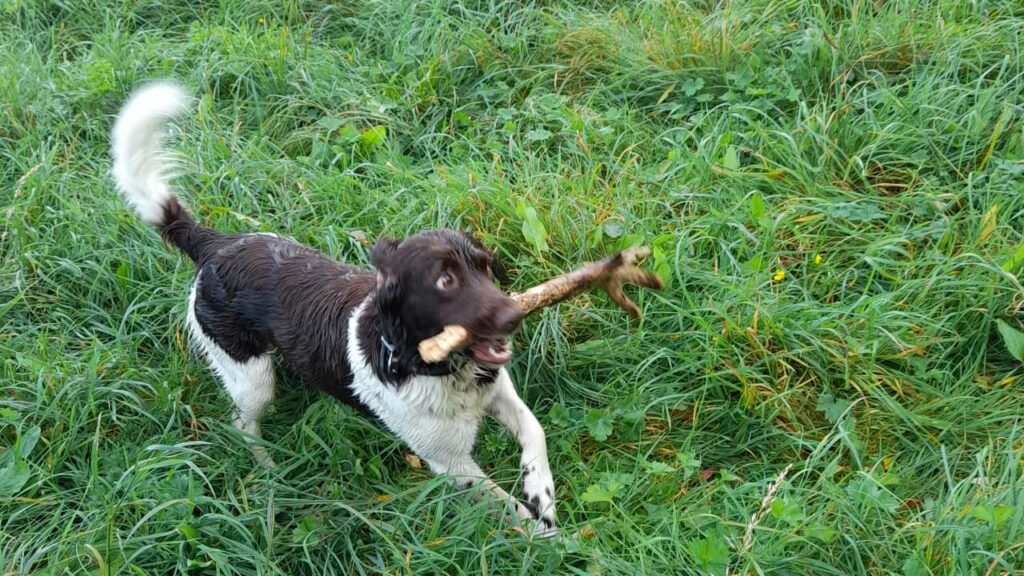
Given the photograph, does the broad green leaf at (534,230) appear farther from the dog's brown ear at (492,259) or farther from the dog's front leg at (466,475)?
the dog's front leg at (466,475)

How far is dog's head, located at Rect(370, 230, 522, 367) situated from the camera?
2797 mm

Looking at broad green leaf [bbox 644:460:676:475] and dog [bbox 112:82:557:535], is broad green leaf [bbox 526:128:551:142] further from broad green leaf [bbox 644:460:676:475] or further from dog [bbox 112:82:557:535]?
broad green leaf [bbox 644:460:676:475]

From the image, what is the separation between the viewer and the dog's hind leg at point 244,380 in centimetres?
360

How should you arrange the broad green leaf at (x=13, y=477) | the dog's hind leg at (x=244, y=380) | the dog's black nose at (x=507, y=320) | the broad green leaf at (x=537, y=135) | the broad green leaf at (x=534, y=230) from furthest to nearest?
the broad green leaf at (x=537, y=135) < the broad green leaf at (x=534, y=230) < the dog's hind leg at (x=244, y=380) < the broad green leaf at (x=13, y=477) < the dog's black nose at (x=507, y=320)

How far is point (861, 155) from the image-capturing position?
4.10 m

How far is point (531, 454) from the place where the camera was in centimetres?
322

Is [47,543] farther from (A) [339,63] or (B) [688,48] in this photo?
(B) [688,48]

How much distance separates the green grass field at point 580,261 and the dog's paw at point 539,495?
0.31ft

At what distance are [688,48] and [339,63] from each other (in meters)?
1.89

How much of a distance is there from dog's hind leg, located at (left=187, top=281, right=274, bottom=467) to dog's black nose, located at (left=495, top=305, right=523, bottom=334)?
48.8 inches

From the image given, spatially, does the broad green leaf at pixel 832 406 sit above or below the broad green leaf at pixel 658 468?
above

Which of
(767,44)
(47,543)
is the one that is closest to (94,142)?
(47,543)

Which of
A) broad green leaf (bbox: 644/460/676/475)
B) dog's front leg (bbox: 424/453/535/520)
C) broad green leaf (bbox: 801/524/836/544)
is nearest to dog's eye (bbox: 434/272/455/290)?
dog's front leg (bbox: 424/453/535/520)

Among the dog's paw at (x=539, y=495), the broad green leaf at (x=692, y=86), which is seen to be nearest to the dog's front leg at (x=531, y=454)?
the dog's paw at (x=539, y=495)
